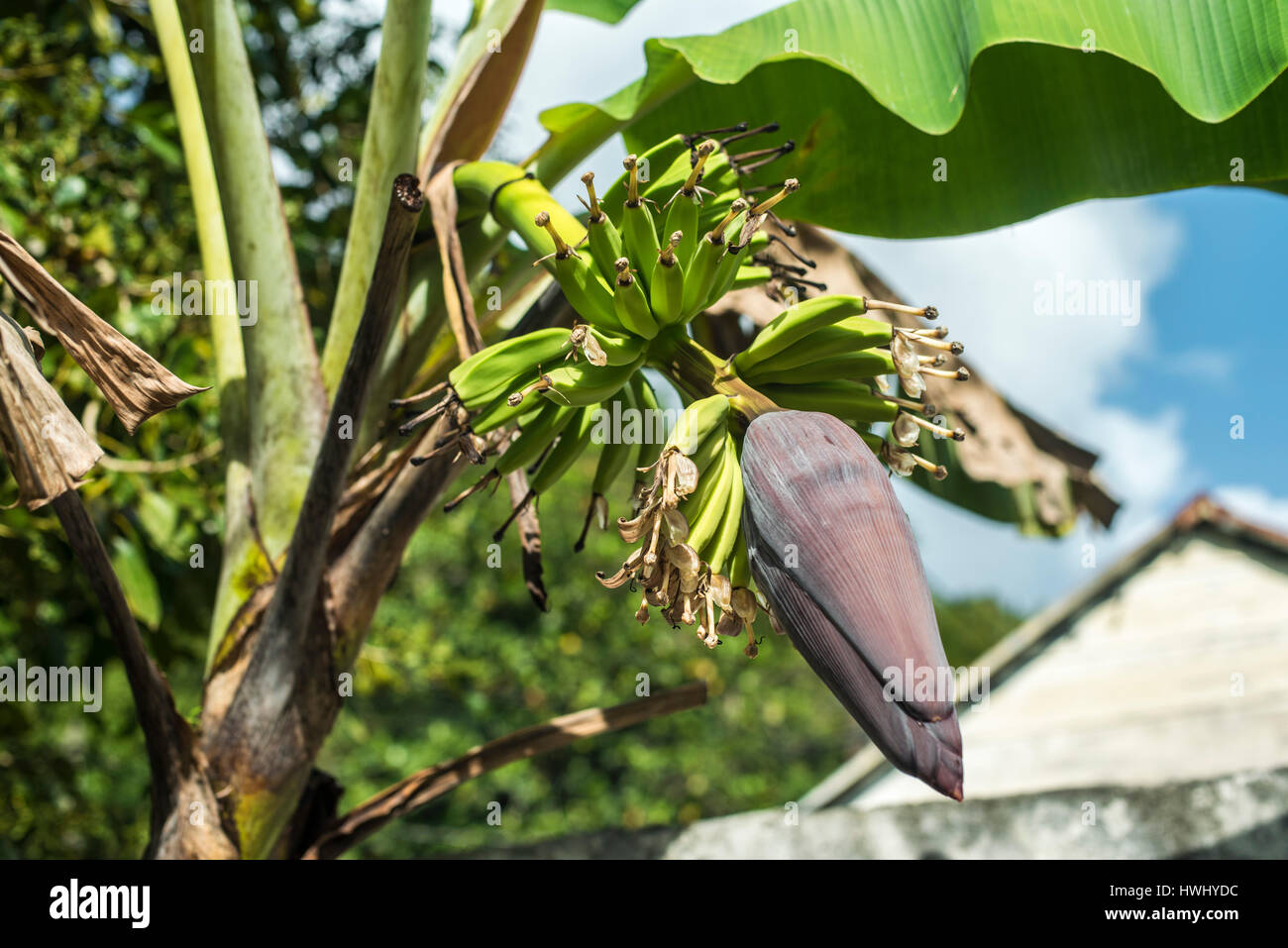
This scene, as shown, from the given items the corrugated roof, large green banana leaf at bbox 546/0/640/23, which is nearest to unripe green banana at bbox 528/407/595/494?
large green banana leaf at bbox 546/0/640/23

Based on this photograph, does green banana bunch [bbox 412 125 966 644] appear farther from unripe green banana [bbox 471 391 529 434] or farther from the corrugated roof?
the corrugated roof

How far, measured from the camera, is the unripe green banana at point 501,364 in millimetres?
1021

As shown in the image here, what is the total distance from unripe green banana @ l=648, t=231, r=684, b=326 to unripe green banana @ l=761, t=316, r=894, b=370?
0.42 feet

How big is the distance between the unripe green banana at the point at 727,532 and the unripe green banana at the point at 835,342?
0.15 metres

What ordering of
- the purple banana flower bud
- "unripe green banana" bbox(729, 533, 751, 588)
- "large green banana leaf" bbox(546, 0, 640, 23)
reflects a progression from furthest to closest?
1. "large green banana leaf" bbox(546, 0, 640, 23)
2. "unripe green banana" bbox(729, 533, 751, 588)
3. the purple banana flower bud

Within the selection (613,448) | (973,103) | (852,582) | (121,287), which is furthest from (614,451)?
(121,287)

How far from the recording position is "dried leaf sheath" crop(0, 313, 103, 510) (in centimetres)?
92

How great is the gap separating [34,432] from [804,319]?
0.77 m

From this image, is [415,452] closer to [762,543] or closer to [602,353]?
[602,353]

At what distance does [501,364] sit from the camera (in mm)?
1040

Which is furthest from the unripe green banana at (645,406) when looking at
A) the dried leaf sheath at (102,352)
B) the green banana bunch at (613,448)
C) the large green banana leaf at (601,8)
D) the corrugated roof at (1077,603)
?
the corrugated roof at (1077,603)

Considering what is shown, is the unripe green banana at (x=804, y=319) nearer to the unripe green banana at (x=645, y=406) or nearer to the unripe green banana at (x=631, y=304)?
the unripe green banana at (x=631, y=304)

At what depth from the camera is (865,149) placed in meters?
1.54

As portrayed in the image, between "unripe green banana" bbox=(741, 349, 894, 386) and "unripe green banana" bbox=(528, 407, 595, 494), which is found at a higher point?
"unripe green banana" bbox=(741, 349, 894, 386)
